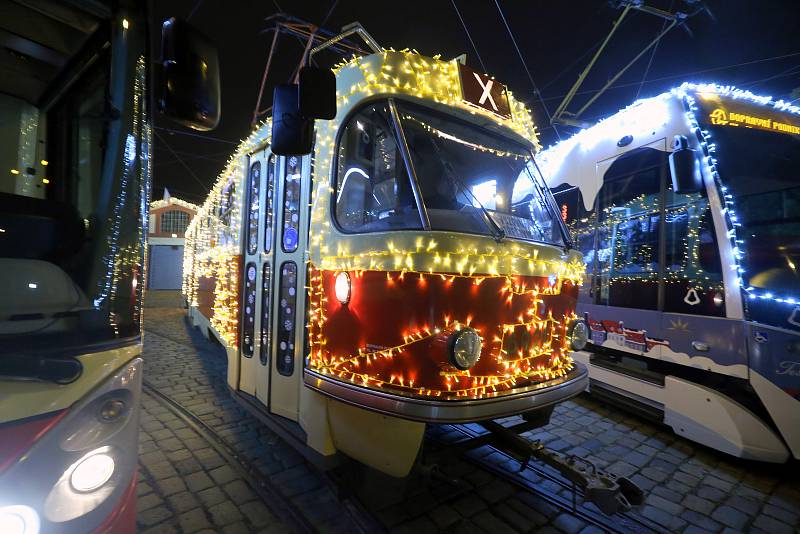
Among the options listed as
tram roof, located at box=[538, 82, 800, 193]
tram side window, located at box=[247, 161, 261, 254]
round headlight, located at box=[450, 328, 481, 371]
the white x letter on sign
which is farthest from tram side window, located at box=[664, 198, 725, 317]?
tram side window, located at box=[247, 161, 261, 254]

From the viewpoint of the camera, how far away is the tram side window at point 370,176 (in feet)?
8.73

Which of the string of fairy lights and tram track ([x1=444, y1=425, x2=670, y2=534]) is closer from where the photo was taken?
the string of fairy lights

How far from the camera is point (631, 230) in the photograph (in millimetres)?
4988

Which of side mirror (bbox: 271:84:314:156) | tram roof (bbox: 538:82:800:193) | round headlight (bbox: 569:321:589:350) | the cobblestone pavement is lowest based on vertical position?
the cobblestone pavement

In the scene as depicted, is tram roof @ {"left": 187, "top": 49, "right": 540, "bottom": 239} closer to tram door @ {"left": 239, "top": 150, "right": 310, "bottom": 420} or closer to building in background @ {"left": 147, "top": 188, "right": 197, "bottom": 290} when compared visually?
tram door @ {"left": 239, "top": 150, "right": 310, "bottom": 420}

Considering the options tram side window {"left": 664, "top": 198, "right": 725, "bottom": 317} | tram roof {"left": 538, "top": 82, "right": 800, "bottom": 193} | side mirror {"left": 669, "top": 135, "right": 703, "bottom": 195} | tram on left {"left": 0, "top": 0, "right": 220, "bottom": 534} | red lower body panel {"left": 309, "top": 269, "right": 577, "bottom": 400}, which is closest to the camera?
tram on left {"left": 0, "top": 0, "right": 220, "bottom": 534}

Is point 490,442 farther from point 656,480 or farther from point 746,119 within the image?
point 746,119

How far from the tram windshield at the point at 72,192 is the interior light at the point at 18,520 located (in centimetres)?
38

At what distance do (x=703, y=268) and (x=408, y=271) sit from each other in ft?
11.7

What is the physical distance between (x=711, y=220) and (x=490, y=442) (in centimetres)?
327

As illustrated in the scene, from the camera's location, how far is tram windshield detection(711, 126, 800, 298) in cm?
365

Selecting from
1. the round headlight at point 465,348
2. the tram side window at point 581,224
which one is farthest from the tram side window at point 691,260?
the round headlight at point 465,348

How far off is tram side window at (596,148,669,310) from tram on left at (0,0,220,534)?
15.9 ft

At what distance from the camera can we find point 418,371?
7.65 feet
